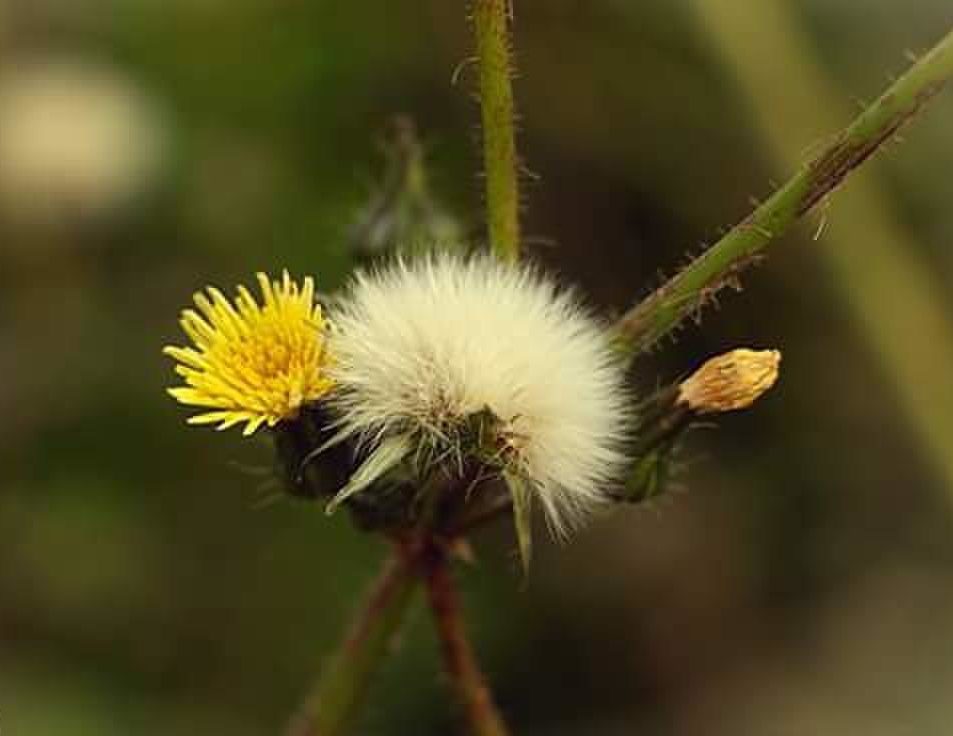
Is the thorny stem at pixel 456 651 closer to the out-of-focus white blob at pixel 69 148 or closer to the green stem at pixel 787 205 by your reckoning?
the green stem at pixel 787 205

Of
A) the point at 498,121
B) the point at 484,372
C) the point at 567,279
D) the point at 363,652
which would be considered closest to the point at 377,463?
the point at 484,372

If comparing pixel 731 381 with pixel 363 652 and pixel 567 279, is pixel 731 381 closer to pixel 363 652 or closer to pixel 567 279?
pixel 363 652

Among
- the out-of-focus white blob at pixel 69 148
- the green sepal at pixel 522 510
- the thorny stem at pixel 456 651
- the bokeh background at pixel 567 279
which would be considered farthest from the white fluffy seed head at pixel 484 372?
the out-of-focus white blob at pixel 69 148

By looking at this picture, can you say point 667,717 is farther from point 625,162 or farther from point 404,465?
point 404,465

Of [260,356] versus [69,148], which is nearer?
[260,356]

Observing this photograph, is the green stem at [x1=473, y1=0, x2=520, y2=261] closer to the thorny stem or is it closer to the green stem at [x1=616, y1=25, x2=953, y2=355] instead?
the green stem at [x1=616, y1=25, x2=953, y2=355]

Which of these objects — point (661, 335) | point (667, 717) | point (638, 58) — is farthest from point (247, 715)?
point (661, 335)
